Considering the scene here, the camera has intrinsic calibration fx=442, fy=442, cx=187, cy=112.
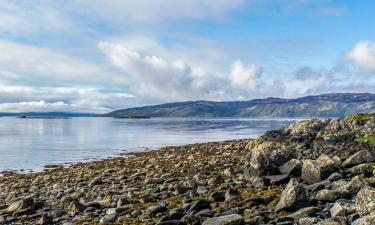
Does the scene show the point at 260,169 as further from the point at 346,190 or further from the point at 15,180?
the point at 15,180

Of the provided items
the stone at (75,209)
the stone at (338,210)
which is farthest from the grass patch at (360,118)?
the stone at (75,209)

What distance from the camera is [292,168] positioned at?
71.2 ft

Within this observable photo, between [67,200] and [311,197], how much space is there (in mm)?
11890

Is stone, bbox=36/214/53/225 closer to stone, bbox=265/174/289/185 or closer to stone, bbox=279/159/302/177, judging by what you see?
stone, bbox=265/174/289/185

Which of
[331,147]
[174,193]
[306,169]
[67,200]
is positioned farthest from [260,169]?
[331,147]

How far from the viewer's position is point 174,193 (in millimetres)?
20875

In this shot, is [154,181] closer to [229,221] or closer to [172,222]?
[172,222]

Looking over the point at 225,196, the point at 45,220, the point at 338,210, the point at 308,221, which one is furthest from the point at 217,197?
the point at 45,220

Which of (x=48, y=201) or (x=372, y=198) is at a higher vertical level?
(x=372, y=198)

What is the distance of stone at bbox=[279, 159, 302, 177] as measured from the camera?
21656 mm

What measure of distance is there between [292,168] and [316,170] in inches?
69.4

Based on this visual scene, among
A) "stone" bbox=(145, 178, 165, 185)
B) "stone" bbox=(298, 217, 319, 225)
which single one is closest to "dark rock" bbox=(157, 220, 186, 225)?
"stone" bbox=(298, 217, 319, 225)

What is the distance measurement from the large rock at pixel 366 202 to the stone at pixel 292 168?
30.1 ft

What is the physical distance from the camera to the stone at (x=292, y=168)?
21.7 meters
